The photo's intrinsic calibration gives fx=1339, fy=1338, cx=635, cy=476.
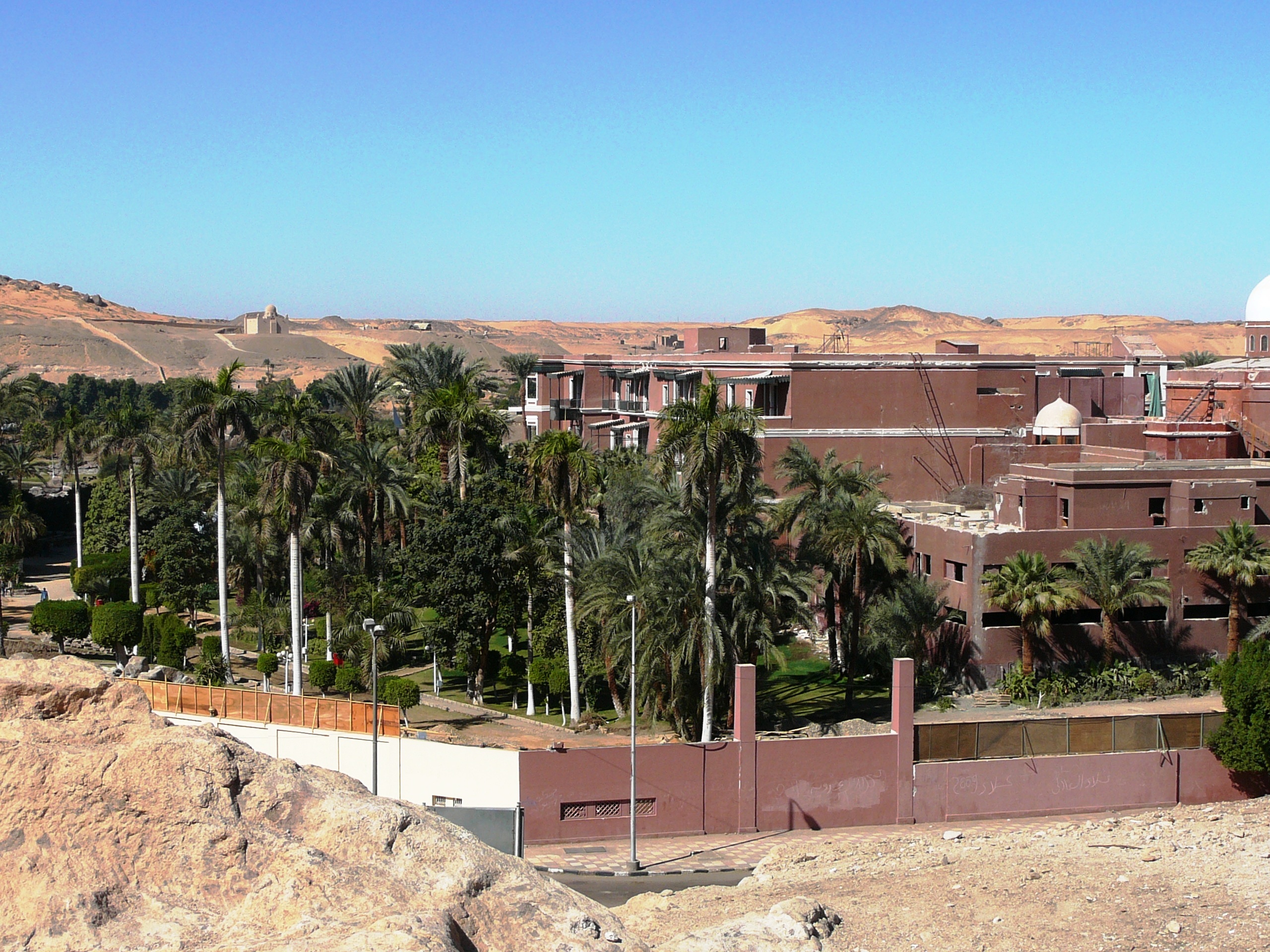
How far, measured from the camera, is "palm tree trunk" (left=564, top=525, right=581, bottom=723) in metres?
38.4

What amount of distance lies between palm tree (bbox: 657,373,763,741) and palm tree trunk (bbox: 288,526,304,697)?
1188cm

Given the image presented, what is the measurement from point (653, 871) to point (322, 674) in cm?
1581

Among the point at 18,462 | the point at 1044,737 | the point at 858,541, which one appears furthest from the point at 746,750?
the point at 18,462

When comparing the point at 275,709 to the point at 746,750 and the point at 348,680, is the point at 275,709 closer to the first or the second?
the point at 746,750

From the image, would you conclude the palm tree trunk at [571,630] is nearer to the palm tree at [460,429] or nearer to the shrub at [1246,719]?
the palm tree at [460,429]

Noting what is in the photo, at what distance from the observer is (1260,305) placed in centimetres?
6444

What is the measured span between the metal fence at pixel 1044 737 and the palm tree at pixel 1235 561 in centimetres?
1095

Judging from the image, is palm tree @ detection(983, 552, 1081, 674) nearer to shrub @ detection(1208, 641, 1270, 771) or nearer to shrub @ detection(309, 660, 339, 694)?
shrub @ detection(1208, 641, 1270, 771)

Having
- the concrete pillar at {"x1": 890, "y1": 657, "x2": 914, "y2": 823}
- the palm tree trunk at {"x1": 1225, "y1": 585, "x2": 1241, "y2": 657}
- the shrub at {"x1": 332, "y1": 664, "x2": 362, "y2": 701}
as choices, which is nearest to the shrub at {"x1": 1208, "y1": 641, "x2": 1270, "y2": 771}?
the concrete pillar at {"x1": 890, "y1": 657, "x2": 914, "y2": 823}

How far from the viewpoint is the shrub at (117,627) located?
4453 cm

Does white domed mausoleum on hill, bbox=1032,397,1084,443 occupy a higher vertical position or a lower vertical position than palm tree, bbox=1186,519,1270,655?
higher

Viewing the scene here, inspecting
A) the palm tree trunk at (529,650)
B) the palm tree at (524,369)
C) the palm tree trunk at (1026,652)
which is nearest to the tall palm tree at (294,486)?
the palm tree trunk at (529,650)

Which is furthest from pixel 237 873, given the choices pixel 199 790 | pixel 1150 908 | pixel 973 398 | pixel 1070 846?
pixel 973 398

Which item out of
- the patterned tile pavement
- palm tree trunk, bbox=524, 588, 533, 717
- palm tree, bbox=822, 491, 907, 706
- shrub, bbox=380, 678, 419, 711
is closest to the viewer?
the patterned tile pavement
